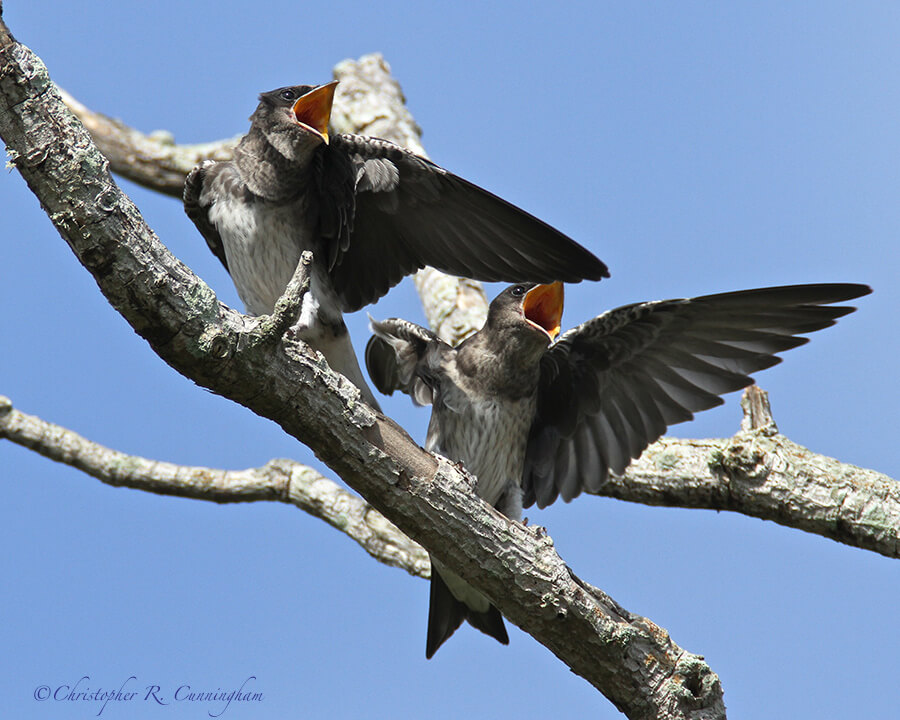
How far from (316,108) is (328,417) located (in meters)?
2.44

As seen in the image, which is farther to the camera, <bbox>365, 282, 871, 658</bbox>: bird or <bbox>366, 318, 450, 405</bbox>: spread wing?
<bbox>366, 318, 450, 405</bbox>: spread wing

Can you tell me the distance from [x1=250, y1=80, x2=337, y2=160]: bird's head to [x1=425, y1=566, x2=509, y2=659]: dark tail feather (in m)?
2.65

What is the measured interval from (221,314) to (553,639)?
2.08m

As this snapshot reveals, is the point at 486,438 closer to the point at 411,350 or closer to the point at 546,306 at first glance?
the point at 411,350

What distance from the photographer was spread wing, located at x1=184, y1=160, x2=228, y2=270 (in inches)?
224

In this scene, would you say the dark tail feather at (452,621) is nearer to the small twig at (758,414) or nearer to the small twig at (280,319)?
the small twig at (758,414)

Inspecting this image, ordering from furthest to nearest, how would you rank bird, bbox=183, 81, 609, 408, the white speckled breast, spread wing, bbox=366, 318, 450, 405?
spread wing, bbox=366, 318, 450, 405 < the white speckled breast < bird, bbox=183, 81, 609, 408

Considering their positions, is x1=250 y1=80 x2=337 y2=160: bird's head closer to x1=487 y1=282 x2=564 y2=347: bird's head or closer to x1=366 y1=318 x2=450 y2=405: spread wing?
x1=366 y1=318 x2=450 y2=405: spread wing

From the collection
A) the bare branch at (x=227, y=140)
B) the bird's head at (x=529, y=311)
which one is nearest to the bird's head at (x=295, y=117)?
the bird's head at (x=529, y=311)

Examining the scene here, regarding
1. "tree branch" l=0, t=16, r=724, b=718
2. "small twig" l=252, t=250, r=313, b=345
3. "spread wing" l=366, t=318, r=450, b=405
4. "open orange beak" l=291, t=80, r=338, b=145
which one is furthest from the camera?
"spread wing" l=366, t=318, r=450, b=405

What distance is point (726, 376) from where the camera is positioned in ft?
17.8

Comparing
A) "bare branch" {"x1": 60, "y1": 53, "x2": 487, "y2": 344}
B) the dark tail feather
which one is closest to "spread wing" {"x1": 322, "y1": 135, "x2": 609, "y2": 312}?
the dark tail feather

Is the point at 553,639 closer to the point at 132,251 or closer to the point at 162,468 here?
the point at 132,251

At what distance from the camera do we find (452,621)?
567 cm
